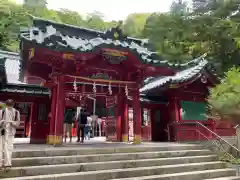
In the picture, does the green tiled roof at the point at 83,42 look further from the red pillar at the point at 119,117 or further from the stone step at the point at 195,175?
the stone step at the point at 195,175

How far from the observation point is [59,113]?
10.0 m

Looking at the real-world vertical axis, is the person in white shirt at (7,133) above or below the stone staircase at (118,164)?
above

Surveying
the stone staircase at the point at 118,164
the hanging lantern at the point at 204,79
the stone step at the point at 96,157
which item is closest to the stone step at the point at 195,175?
the stone staircase at the point at 118,164

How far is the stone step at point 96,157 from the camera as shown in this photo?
7053 mm

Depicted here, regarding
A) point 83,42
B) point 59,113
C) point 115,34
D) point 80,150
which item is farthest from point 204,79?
point 80,150

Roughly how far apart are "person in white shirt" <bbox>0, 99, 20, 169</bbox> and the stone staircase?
1.03 ft

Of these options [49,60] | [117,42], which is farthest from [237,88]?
[49,60]

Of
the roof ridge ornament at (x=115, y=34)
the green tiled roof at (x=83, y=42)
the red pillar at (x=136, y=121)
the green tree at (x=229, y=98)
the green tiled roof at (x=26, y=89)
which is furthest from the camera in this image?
the green tiled roof at (x=26, y=89)

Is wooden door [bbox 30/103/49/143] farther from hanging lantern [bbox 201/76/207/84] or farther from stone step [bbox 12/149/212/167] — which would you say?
hanging lantern [bbox 201/76/207/84]

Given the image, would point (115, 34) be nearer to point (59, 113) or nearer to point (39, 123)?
point (59, 113)

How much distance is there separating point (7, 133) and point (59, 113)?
3566 millimetres

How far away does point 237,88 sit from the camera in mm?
8422

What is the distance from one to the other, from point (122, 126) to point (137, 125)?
5.17 feet

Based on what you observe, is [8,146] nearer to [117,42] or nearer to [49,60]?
[49,60]
